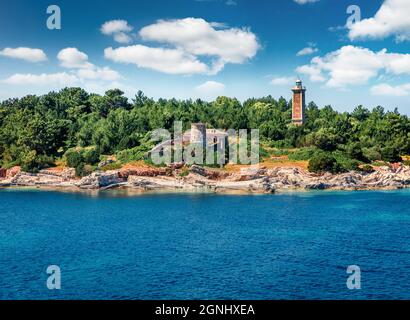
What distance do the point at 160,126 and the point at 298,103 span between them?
94.1 feet

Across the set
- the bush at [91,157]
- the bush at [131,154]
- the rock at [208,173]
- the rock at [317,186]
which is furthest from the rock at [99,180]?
the rock at [317,186]

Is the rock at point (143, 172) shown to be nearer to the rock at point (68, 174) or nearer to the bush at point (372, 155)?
the rock at point (68, 174)

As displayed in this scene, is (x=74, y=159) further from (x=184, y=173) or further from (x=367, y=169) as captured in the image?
(x=367, y=169)

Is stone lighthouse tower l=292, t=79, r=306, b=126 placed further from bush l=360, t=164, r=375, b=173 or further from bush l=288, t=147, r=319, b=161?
bush l=360, t=164, r=375, b=173

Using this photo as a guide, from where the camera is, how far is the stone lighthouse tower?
94438 mm

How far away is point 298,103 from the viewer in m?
96.1

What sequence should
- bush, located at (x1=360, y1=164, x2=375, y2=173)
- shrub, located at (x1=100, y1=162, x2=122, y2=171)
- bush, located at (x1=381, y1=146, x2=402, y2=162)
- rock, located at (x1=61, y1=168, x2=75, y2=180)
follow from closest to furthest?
bush, located at (x1=360, y1=164, x2=375, y2=173), shrub, located at (x1=100, y1=162, x2=122, y2=171), rock, located at (x1=61, y1=168, x2=75, y2=180), bush, located at (x1=381, y1=146, x2=402, y2=162)

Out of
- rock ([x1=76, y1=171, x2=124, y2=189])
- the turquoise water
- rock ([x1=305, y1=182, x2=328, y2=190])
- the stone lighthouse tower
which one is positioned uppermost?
the stone lighthouse tower

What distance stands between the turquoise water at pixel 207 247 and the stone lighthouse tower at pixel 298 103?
125 feet

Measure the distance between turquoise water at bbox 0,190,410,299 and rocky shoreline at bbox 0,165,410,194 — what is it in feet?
29.0

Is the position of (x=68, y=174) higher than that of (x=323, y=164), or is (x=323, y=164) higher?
(x=323, y=164)

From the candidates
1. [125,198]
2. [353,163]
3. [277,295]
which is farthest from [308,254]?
[353,163]

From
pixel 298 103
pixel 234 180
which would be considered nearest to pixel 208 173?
pixel 234 180

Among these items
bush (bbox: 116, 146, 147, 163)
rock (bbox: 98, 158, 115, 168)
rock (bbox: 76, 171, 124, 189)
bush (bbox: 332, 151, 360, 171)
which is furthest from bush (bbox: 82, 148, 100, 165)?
bush (bbox: 332, 151, 360, 171)
